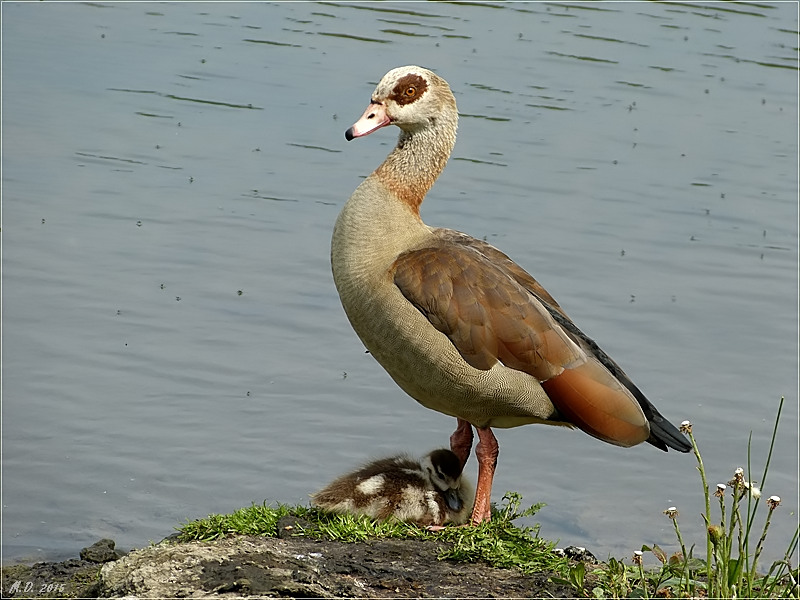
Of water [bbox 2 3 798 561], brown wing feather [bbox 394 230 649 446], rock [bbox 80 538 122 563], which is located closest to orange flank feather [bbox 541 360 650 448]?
brown wing feather [bbox 394 230 649 446]

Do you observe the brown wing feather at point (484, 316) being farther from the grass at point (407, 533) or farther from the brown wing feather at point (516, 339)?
the grass at point (407, 533)

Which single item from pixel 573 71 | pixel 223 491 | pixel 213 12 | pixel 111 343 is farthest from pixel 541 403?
pixel 213 12

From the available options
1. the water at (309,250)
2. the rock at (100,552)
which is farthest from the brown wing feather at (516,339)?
the rock at (100,552)

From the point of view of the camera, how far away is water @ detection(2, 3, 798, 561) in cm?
901

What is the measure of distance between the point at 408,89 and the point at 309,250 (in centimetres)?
549

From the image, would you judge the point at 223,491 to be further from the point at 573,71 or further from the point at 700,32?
A: the point at 700,32

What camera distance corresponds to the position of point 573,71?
2012cm

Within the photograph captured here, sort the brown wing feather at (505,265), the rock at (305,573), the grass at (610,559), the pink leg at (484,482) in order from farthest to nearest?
the brown wing feather at (505,265), the pink leg at (484,482), the rock at (305,573), the grass at (610,559)

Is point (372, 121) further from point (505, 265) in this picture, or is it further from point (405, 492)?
point (405, 492)

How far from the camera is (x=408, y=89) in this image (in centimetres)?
704

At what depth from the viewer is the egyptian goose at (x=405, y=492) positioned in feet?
20.7

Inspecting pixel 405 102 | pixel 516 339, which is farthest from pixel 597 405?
pixel 405 102

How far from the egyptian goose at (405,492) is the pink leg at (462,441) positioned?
0.24 m

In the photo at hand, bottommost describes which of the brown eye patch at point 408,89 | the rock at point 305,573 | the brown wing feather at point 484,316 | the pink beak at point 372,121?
the rock at point 305,573
